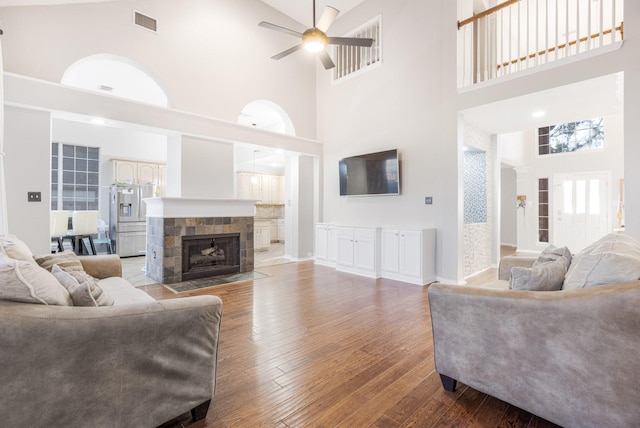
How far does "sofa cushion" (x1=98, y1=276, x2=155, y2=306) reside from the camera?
2.13 meters

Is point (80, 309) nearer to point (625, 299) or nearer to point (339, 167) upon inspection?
point (625, 299)

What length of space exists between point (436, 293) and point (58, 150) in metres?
8.95

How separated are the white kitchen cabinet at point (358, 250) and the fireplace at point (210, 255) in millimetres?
1799

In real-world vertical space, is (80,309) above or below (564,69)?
below

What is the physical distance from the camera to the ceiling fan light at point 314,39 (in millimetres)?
3684

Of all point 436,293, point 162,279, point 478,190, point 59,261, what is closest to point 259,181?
point 162,279

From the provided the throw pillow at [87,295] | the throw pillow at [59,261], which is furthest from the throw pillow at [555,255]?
the throw pillow at [59,261]

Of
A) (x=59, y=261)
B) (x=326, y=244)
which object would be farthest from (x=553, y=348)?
(x=326, y=244)

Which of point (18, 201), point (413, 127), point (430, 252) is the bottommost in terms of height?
point (430, 252)

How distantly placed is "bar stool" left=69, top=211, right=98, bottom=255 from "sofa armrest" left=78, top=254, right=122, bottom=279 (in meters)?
4.03

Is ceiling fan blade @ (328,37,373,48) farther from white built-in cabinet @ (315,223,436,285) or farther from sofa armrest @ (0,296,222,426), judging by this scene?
sofa armrest @ (0,296,222,426)

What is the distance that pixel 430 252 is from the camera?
459 cm

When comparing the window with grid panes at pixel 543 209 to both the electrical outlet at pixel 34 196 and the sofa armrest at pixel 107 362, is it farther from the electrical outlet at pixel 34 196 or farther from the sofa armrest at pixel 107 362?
the electrical outlet at pixel 34 196

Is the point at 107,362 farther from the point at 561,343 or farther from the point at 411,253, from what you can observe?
the point at 411,253
